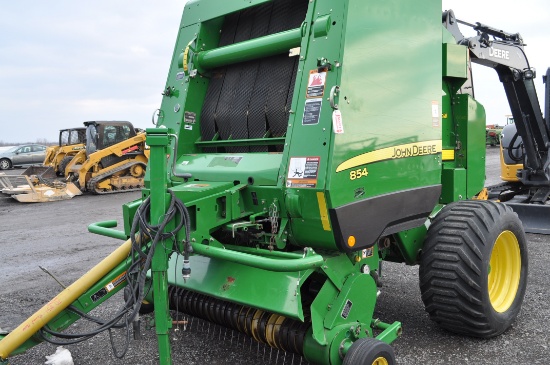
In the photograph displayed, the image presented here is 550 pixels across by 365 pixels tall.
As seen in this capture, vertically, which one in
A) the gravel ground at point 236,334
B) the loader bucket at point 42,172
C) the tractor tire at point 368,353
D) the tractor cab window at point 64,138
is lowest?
the gravel ground at point 236,334

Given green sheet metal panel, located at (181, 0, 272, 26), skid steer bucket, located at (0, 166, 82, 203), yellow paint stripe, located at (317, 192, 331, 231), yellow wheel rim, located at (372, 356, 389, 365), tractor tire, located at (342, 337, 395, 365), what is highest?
green sheet metal panel, located at (181, 0, 272, 26)

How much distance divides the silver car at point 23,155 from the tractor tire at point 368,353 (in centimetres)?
Answer: 2653

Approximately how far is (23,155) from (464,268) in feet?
88.5

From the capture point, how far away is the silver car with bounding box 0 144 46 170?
25.8 metres

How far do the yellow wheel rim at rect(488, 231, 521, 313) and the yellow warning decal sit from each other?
1.02 meters

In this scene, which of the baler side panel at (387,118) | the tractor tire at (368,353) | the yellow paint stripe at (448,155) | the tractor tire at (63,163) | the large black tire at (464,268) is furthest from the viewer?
the tractor tire at (63,163)

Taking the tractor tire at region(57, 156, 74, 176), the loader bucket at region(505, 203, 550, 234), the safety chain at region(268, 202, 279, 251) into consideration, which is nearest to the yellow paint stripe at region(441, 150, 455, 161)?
the safety chain at region(268, 202, 279, 251)

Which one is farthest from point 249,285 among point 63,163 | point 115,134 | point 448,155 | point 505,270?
point 63,163

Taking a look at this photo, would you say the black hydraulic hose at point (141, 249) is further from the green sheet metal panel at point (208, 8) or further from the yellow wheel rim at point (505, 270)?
the yellow wheel rim at point (505, 270)

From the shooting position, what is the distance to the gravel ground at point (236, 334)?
11.4ft

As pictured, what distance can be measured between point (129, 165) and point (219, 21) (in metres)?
12.3

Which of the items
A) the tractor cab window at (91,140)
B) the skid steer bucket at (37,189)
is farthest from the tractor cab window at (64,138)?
the skid steer bucket at (37,189)

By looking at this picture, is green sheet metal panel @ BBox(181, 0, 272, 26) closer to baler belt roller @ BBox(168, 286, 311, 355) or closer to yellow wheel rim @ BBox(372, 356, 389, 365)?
baler belt roller @ BBox(168, 286, 311, 355)

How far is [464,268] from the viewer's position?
11.2ft
